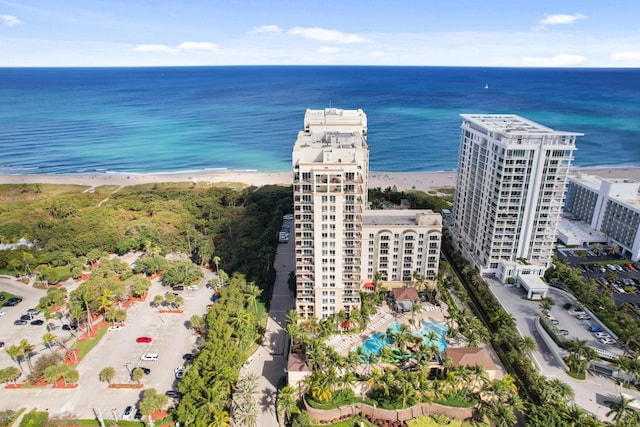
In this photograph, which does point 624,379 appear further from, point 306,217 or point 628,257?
point 306,217

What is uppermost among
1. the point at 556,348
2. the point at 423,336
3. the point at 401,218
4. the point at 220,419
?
the point at 401,218

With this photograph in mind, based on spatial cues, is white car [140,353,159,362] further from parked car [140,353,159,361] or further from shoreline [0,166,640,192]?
shoreline [0,166,640,192]

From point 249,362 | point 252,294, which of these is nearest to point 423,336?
point 249,362

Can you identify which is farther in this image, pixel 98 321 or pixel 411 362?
pixel 98 321

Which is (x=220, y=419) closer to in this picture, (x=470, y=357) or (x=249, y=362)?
(x=249, y=362)

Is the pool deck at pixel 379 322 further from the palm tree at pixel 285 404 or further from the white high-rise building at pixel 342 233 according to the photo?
the palm tree at pixel 285 404

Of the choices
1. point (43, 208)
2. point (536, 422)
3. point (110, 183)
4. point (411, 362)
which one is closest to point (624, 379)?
point (536, 422)

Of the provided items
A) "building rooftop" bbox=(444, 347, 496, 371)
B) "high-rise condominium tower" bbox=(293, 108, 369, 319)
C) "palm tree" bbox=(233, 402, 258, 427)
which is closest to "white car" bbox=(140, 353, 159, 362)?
"palm tree" bbox=(233, 402, 258, 427)
